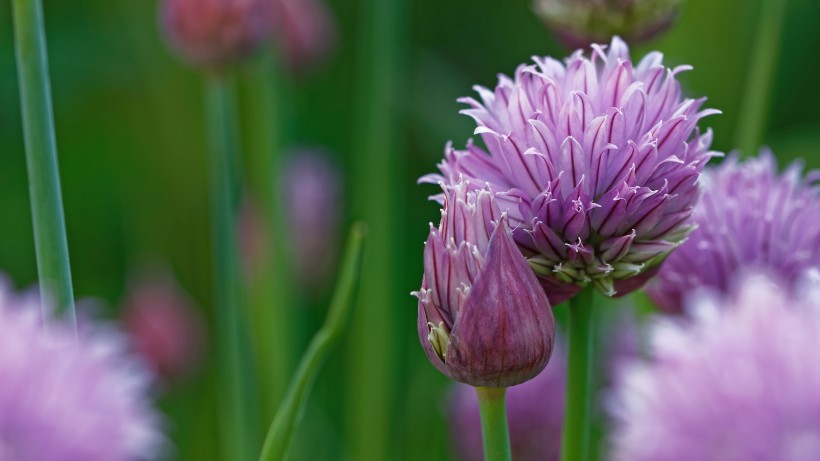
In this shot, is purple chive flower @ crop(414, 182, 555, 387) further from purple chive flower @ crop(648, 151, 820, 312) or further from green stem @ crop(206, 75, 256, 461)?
green stem @ crop(206, 75, 256, 461)

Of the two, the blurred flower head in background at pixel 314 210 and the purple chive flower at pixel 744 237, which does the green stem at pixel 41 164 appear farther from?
the blurred flower head in background at pixel 314 210

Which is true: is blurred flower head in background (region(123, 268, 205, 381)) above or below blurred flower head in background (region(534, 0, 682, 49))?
below

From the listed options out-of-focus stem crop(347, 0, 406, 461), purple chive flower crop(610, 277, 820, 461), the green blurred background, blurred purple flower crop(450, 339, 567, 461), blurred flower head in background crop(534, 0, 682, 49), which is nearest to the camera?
purple chive flower crop(610, 277, 820, 461)

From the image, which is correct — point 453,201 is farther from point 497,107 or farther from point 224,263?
point 224,263

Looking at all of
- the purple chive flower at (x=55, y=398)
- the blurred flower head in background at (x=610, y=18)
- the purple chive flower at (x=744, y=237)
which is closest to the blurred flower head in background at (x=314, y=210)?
the blurred flower head in background at (x=610, y=18)

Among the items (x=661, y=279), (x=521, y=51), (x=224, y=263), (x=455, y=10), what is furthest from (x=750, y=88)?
(x=455, y=10)

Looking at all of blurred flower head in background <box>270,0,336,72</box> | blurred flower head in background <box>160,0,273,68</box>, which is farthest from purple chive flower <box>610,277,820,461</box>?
blurred flower head in background <box>270,0,336,72</box>

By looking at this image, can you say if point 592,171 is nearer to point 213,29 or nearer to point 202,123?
point 213,29
